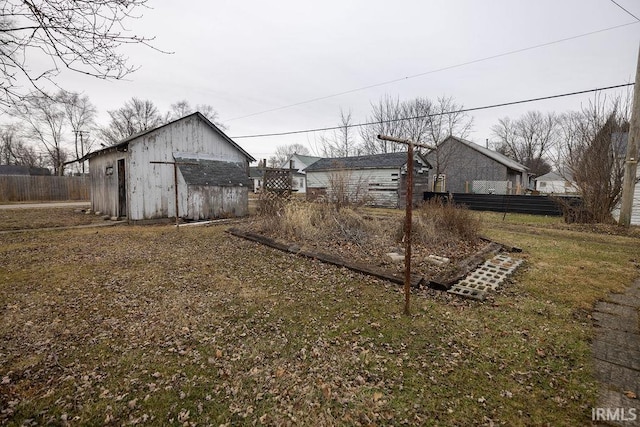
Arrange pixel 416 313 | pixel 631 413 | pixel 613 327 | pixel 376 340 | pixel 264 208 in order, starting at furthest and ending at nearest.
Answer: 1. pixel 264 208
2. pixel 416 313
3. pixel 613 327
4. pixel 376 340
5. pixel 631 413

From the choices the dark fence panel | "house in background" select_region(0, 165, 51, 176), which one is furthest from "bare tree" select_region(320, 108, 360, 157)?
"house in background" select_region(0, 165, 51, 176)

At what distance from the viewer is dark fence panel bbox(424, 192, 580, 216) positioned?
43.5 feet

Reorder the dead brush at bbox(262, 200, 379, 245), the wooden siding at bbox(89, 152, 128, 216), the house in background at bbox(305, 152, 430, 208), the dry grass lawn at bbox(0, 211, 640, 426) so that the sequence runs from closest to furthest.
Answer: the dry grass lawn at bbox(0, 211, 640, 426)
the dead brush at bbox(262, 200, 379, 245)
the wooden siding at bbox(89, 152, 128, 216)
the house in background at bbox(305, 152, 430, 208)

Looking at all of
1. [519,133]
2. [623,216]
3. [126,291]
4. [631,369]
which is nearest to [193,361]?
[126,291]

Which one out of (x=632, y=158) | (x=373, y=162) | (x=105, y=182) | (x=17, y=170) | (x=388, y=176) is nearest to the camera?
(x=632, y=158)

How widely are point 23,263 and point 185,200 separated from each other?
6.06 m

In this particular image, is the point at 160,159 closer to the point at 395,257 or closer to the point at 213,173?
the point at 213,173

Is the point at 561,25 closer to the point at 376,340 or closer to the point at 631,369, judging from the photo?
the point at 631,369

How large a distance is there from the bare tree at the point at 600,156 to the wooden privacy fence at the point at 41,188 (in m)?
33.3

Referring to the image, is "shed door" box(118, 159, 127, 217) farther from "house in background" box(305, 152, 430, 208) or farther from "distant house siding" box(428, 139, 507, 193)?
"distant house siding" box(428, 139, 507, 193)

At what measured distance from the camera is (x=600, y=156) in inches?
400

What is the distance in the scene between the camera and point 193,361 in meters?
2.63

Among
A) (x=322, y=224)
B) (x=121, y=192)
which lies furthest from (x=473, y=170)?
(x=121, y=192)

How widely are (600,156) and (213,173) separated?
1477 cm
